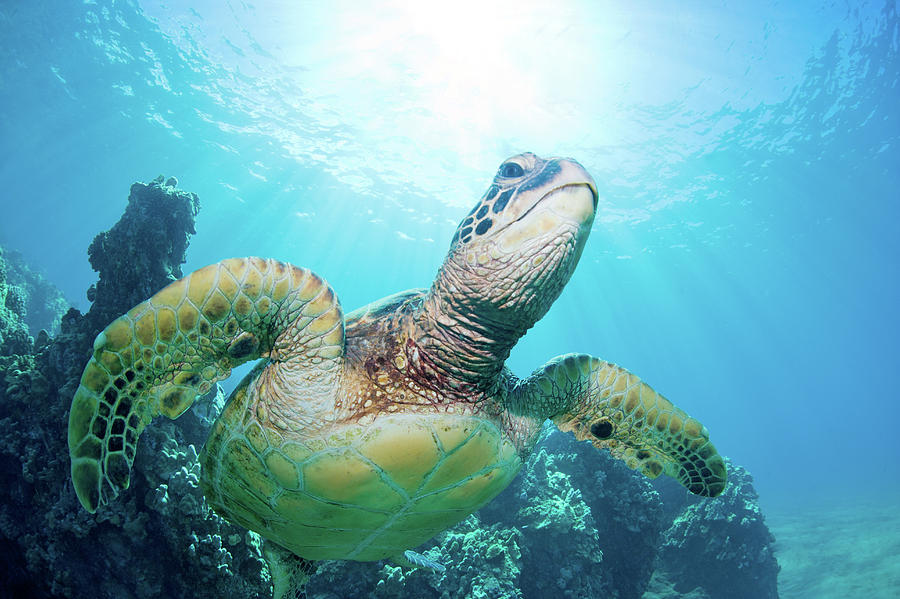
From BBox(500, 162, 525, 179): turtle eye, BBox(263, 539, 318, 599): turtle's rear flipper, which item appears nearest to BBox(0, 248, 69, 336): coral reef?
BBox(263, 539, 318, 599): turtle's rear flipper

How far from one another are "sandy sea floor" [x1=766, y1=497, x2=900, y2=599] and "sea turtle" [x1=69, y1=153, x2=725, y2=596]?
1124cm

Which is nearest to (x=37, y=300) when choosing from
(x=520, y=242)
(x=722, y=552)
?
(x=520, y=242)

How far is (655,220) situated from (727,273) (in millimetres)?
17458

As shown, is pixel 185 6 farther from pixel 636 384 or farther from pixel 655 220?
pixel 655 220

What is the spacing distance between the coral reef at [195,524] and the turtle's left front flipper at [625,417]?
96.5 inches

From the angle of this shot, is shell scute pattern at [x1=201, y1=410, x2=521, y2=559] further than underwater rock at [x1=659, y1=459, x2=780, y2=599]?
No

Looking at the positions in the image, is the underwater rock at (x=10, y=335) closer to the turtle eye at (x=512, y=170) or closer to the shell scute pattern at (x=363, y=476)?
the shell scute pattern at (x=363, y=476)

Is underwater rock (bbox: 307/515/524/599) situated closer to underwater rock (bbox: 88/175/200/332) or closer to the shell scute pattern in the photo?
the shell scute pattern

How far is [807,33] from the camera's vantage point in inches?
571

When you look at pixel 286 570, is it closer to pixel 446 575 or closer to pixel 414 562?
pixel 414 562

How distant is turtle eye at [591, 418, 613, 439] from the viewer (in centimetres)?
312

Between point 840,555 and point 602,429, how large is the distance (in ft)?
44.2

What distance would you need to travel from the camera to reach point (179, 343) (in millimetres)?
1947

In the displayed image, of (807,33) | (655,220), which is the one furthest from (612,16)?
(655,220)
